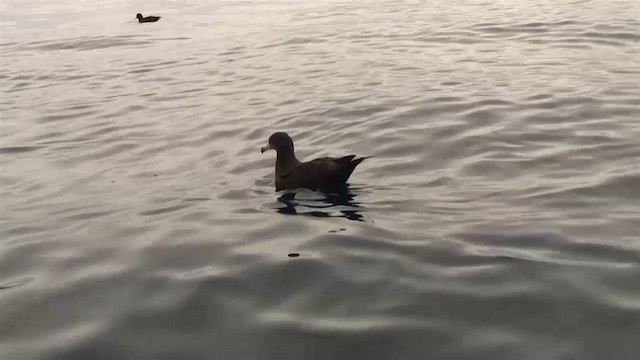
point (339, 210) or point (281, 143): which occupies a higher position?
point (281, 143)

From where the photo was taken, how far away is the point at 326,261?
20.0ft

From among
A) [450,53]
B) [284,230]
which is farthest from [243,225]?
[450,53]

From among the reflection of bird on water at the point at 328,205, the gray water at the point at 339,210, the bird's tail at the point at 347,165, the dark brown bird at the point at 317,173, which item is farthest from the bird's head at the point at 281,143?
the bird's tail at the point at 347,165

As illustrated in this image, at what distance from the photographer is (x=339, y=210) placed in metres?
7.45

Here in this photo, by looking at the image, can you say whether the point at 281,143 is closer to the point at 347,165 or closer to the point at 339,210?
the point at 347,165

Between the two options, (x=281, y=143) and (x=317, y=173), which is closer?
(x=317, y=173)

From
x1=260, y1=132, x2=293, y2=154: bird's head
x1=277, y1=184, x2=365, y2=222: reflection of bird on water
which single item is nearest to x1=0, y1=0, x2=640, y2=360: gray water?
x1=277, y1=184, x2=365, y2=222: reflection of bird on water

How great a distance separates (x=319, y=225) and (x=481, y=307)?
2.29 m

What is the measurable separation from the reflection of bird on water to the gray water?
0.03 meters

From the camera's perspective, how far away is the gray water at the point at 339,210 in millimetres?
4988

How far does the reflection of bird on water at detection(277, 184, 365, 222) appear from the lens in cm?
734

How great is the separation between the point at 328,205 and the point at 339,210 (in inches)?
11.7

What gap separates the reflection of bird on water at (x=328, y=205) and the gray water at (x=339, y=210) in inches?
1.3

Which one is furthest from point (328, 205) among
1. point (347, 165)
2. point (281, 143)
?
point (281, 143)
